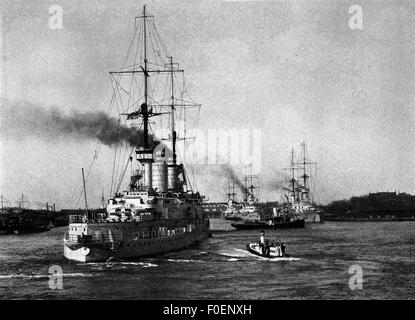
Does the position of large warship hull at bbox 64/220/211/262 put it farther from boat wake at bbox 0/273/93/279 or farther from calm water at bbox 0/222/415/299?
boat wake at bbox 0/273/93/279

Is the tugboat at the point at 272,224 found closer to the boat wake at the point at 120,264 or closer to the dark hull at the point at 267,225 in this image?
the dark hull at the point at 267,225

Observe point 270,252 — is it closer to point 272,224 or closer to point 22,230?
point 272,224

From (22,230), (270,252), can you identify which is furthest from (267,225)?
(270,252)

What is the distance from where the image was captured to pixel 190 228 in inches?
2357

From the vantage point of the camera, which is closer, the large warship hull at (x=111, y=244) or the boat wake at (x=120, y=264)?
the boat wake at (x=120, y=264)

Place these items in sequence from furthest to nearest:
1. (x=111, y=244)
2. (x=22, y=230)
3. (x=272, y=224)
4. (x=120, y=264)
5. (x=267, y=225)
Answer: (x=267, y=225), (x=272, y=224), (x=22, y=230), (x=111, y=244), (x=120, y=264)

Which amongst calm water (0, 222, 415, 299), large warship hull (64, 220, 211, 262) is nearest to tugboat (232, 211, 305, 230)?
large warship hull (64, 220, 211, 262)

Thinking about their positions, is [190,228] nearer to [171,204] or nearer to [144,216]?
[171,204]

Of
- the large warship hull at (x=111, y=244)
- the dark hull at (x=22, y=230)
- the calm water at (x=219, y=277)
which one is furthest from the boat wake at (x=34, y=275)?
the dark hull at (x=22, y=230)

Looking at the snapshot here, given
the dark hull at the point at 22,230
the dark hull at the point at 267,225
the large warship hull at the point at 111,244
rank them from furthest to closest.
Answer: the dark hull at the point at 267,225, the dark hull at the point at 22,230, the large warship hull at the point at 111,244

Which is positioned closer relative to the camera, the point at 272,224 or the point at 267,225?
the point at 272,224

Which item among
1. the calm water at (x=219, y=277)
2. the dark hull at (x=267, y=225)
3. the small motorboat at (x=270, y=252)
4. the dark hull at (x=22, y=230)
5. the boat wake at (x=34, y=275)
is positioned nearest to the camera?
the calm water at (x=219, y=277)
